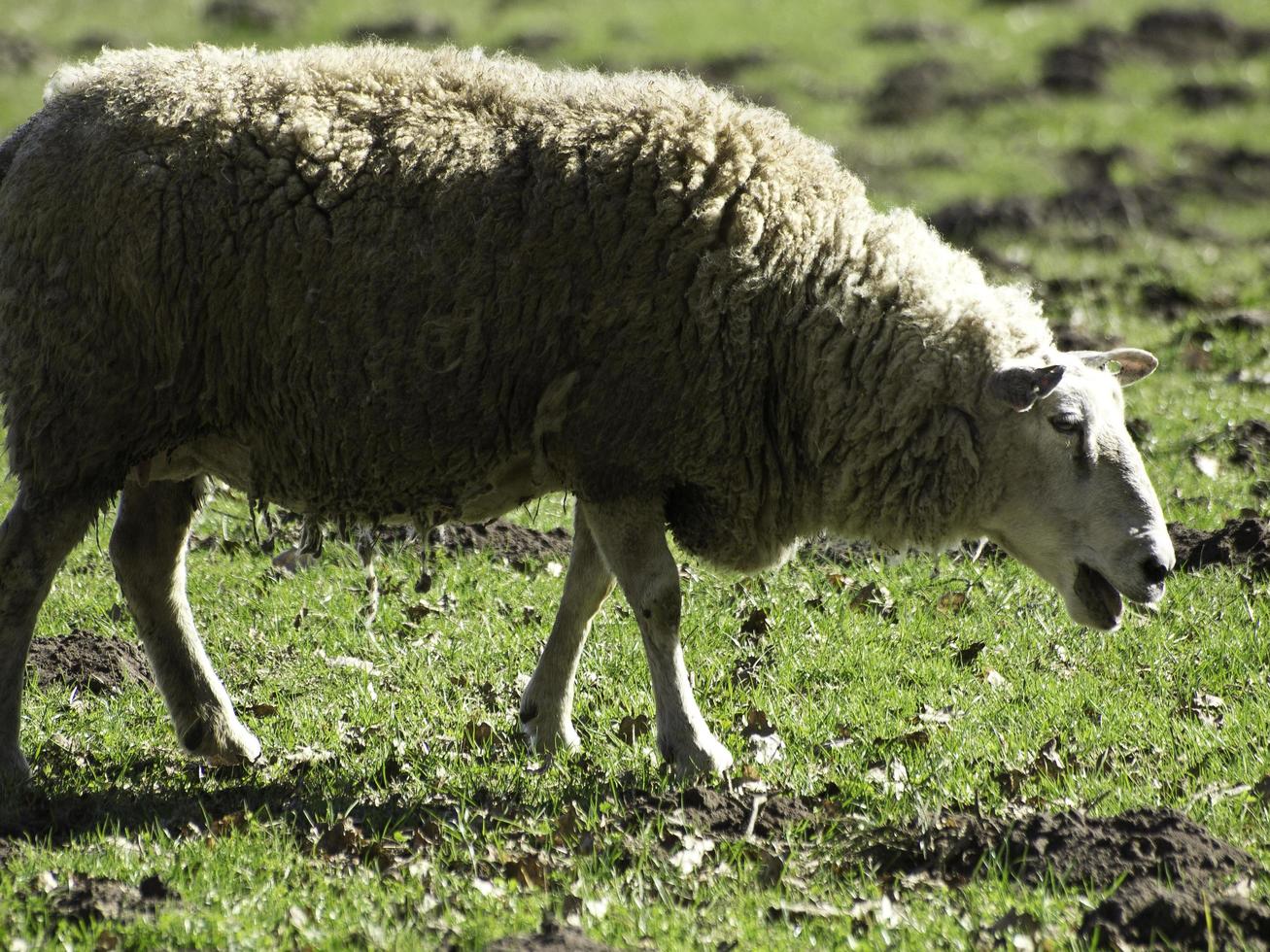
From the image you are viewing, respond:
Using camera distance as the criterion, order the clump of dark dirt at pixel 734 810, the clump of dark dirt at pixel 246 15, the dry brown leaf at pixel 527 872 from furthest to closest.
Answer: the clump of dark dirt at pixel 246 15 < the clump of dark dirt at pixel 734 810 < the dry brown leaf at pixel 527 872

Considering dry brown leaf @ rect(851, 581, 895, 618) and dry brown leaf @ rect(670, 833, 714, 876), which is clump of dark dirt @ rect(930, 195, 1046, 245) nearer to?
dry brown leaf @ rect(851, 581, 895, 618)

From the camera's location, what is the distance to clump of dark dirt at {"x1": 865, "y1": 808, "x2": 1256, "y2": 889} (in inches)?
170

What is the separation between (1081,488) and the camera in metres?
5.24

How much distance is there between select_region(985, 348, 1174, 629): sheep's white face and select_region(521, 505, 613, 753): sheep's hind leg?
1.43 m

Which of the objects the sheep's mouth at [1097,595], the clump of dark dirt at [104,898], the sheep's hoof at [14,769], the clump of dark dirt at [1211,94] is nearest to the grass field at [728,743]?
the clump of dark dirt at [104,898]

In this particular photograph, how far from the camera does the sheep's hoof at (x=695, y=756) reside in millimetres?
5285

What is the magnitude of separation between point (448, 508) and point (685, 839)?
1.52 meters

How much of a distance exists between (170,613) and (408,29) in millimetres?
14524

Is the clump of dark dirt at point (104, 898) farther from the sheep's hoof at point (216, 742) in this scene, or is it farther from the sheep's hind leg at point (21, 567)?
the sheep's hoof at point (216, 742)

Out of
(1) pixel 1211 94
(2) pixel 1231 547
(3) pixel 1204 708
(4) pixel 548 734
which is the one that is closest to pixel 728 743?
(4) pixel 548 734

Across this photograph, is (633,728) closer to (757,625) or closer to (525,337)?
(757,625)

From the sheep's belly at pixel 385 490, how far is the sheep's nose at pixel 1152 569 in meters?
1.91

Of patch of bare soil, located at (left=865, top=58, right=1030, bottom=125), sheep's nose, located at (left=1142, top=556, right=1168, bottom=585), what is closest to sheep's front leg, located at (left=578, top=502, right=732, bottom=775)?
sheep's nose, located at (left=1142, top=556, right=1168, bottom=585)

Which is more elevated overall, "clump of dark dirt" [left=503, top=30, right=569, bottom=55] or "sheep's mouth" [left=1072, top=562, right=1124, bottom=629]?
"clump of dark dirt" [left=503, top=30, right=569, bottom=55]
